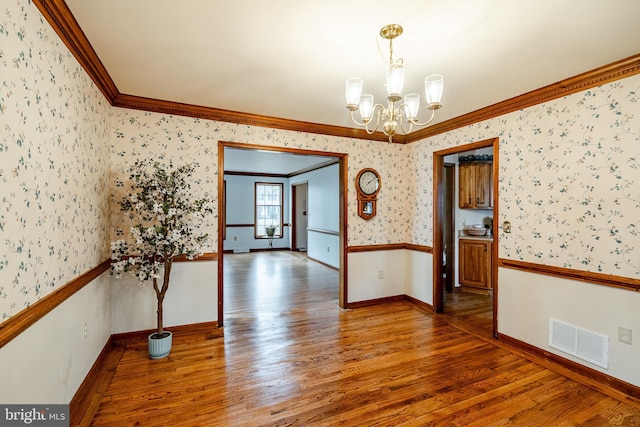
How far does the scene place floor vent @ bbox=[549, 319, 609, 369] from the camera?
238cm

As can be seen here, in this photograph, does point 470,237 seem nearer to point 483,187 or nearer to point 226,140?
point 483,187

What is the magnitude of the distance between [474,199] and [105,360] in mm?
5305

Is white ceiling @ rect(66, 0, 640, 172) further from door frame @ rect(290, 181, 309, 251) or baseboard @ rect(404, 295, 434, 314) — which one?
door frame @ rect(290, 181, 309, 251)

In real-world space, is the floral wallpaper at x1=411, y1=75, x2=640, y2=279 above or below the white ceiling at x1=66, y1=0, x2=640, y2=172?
below

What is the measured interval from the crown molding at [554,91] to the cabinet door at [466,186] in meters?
1.47

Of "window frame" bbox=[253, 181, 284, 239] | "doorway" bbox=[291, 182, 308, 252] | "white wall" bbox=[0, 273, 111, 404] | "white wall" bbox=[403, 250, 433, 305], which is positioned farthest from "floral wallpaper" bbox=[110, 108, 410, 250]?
"window frame" bbox=[253, 181, 284, 239]

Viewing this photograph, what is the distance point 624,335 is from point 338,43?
308 centimetres

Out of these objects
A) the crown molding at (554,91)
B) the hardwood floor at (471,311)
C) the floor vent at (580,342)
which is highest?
the crown molding at (554,91)

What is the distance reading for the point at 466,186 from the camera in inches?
198

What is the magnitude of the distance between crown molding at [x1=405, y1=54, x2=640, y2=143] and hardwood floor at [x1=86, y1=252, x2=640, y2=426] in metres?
2.44

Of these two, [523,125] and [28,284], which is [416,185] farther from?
[28,284]

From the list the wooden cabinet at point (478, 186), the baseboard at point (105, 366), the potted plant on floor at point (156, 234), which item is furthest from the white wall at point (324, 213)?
the potted plant on floor at point (156, 234)

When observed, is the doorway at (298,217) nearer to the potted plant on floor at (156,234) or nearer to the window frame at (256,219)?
the window frame at (256,219)

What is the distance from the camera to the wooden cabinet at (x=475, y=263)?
4742mm
